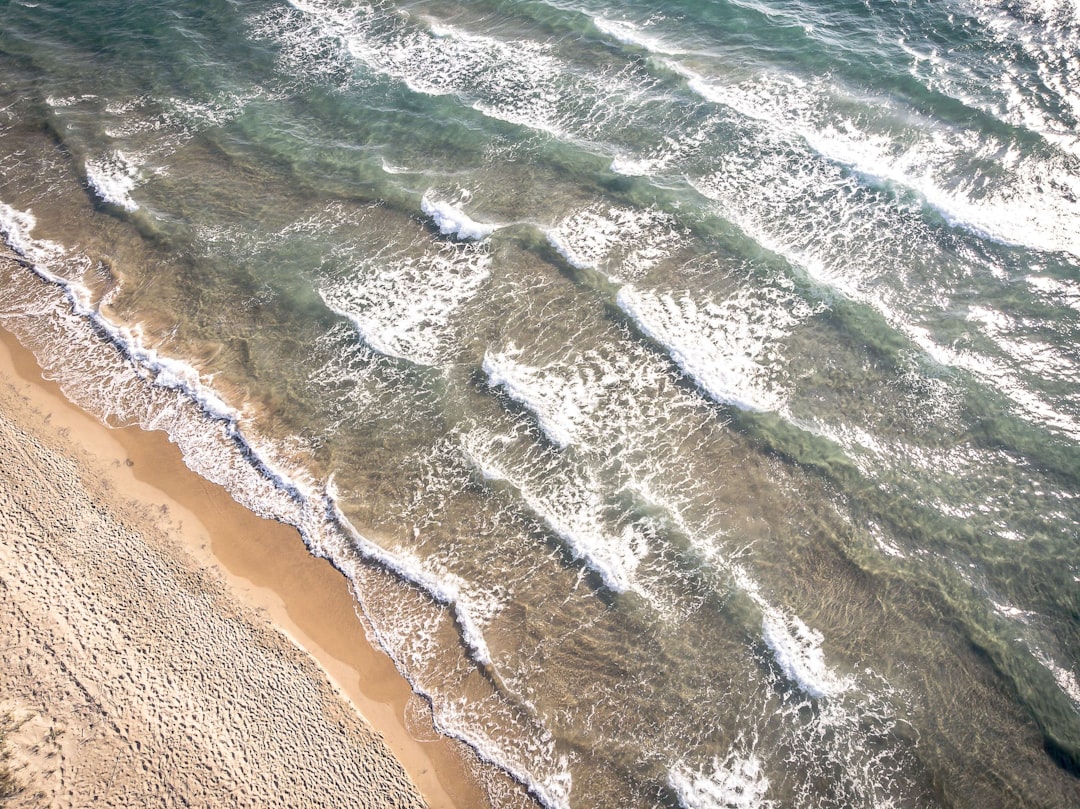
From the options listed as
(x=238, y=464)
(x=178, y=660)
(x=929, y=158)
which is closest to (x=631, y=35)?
(x=929, y=158)

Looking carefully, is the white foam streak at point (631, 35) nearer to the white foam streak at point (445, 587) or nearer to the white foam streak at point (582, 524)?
the white foam streak at point (582, 524)

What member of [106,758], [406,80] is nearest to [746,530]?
[106,758]

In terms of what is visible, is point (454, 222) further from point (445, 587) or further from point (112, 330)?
point (445, 587)

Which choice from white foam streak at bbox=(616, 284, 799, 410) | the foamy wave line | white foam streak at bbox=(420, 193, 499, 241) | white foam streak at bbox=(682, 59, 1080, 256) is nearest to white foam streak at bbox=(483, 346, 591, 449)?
white foam streak at bbox=(616, 284, 799, 410)

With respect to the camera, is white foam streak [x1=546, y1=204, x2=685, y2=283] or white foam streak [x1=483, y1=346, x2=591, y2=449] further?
white foam streak [x1=546, y1=204, x2=685, y2=283]

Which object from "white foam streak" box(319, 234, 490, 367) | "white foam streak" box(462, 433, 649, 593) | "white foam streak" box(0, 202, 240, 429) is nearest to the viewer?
"white foam streak" box(462, 433, 649, 593)

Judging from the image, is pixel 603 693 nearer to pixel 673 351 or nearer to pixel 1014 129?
pixel 673 351

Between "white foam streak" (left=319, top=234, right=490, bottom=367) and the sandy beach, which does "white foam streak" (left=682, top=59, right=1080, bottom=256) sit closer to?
"white foam streak" (left=319, top=234, right=490, bottom=367)
